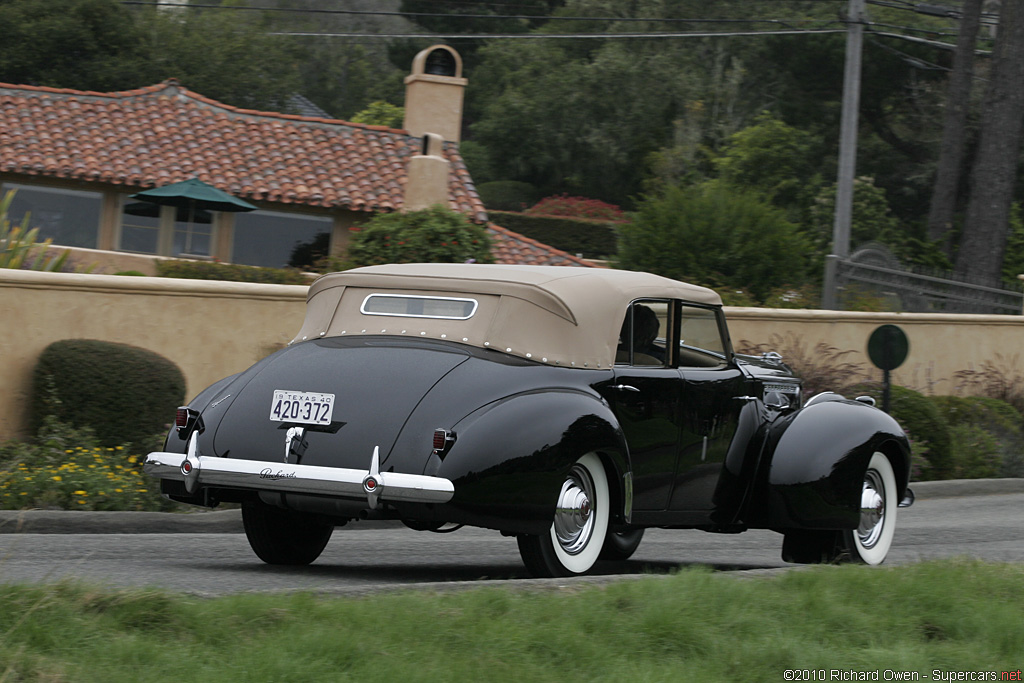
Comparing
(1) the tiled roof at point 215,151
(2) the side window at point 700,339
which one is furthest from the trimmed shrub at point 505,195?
(2) the side window at point 700,339

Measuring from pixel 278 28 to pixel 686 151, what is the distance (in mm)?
28474

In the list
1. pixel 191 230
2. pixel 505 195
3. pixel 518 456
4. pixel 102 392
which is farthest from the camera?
pixel 505 195

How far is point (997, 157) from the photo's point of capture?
94.4 feet

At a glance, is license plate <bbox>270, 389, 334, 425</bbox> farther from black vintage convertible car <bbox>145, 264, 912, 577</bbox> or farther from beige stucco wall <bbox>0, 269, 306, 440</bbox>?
beige stucco wall <bbox>0, 269, 306, 440</bbox>

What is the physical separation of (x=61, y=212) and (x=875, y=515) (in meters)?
22.7

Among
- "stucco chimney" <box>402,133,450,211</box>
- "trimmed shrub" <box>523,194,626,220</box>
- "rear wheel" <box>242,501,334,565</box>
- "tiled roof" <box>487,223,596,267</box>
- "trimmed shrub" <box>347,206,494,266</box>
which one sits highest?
"trimmed shrub" <box>523,194,626,220</box>

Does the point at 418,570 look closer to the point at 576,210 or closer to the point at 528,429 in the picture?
the point at 528,429

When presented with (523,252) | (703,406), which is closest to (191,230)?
(523,252)

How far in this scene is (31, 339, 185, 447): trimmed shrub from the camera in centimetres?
1112

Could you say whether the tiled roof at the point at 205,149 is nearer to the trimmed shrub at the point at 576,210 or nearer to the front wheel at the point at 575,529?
the trimmed shrub at the point at 576,210

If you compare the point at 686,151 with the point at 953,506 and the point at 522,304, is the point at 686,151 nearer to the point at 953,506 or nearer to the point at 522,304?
the point at 953,506

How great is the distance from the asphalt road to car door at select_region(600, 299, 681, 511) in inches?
23.0

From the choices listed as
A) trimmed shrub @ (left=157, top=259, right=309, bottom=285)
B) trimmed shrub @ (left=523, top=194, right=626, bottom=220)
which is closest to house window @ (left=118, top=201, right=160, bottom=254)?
trimmed shrub @ (left=157, top=259, right=309, bottom=285)

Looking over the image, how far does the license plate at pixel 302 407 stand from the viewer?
625 cm
